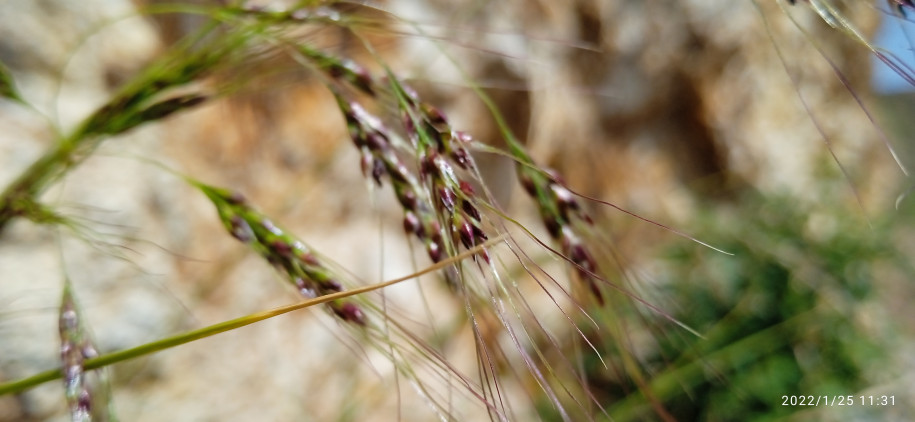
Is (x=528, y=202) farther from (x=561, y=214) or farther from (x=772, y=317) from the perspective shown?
(x=561, y=214)

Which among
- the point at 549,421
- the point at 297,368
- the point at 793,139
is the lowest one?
the point at 549,421

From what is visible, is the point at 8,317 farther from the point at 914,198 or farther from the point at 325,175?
the point at 914,198

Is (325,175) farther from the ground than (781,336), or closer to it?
farther from the ground

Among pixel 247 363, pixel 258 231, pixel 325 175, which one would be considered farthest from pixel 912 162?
pixel 258 231

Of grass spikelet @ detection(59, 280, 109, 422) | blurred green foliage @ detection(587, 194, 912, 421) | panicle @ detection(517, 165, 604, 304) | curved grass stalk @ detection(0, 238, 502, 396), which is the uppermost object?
panicle @ detection(517, 165, 604, 304)

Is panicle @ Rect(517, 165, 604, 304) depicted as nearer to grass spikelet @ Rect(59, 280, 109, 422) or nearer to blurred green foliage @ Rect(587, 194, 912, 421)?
grass spikelet @ Rect(59, 280, 109, 422)

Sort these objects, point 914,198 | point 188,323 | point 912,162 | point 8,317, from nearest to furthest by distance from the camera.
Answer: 1. point 8,317
2. point 188,323
3. point 914,198
4. point 912,162

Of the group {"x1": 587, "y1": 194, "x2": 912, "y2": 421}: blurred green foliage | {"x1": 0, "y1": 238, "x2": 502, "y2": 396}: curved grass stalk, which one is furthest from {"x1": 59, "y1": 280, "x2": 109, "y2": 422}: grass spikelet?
{"x1": 587, "y1": 194, "x2": 912, "y2": 421}: blurred green foliage

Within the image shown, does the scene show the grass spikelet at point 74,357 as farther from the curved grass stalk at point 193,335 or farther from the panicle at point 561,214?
the panicle at point 561,214

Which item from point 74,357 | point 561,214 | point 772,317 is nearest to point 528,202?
point 772,317
